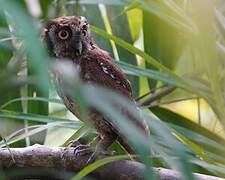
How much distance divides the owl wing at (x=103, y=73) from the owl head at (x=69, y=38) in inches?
1.4

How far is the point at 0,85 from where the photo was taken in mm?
572

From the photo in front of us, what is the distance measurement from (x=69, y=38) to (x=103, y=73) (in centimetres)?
14

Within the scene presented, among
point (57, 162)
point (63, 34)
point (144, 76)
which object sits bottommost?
point (57, 162)

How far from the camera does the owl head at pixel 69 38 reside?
1.57 m

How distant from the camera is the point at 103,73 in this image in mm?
1712

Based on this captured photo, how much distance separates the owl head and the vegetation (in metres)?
0.05

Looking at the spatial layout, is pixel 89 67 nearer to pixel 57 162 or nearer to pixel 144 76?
pixel 144 76

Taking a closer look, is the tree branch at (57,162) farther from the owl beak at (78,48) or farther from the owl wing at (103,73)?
the owl beak at (78,48)

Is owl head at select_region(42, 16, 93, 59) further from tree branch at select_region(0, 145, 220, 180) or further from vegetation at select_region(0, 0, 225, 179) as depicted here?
tree branch at select_region(0, 145, 220, 180)

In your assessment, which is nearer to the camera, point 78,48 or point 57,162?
point 57,162

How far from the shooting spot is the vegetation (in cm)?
58

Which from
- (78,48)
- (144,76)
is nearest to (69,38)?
(78,48)

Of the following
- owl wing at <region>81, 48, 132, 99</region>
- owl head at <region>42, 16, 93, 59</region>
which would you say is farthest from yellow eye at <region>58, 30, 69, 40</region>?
owl wing at <region>81, 48, 132, 99</region>

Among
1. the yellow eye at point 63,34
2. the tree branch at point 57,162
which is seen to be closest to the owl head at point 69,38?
the yellow eye at point 63,34
